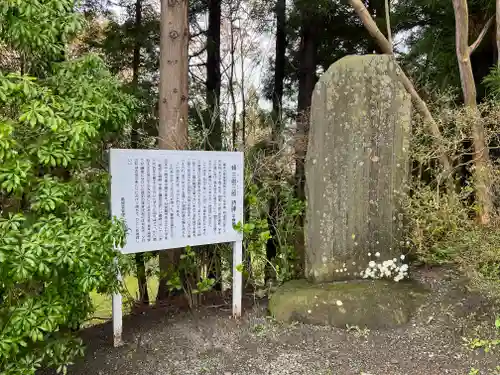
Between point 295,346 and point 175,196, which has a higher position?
point 175,196

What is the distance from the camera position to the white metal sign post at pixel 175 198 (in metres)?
3.01

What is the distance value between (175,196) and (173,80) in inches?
54.8

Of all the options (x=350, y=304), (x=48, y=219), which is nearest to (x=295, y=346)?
(x=350, y=304)

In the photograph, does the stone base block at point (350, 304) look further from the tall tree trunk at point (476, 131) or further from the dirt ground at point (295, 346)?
the tall tree trunk at point (476, 131)

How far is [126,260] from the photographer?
→ 2.88 meters

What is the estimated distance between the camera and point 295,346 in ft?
10.6

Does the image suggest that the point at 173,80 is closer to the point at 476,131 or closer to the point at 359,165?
the point at 359,165

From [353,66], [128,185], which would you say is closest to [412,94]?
[353,66]

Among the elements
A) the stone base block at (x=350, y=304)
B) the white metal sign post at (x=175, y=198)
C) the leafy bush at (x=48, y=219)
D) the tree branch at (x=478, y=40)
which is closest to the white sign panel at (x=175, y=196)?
the white metal sign post at (x=175, y=198)

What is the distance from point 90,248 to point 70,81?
3.44ft

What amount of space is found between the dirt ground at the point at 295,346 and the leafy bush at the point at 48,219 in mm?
698

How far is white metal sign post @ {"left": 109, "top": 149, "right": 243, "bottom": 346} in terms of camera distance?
301 cm

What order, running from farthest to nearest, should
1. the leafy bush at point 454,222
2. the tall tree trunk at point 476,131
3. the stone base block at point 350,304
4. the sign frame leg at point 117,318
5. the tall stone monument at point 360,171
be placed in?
the tall tree trunk at point 476,131, the tall stone monument at point 360,171, the stone base block at point 350,304, the leafy bush at point 454,222, the sign frame leg at point 117,318

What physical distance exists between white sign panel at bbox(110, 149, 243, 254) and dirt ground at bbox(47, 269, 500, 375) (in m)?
0.75
